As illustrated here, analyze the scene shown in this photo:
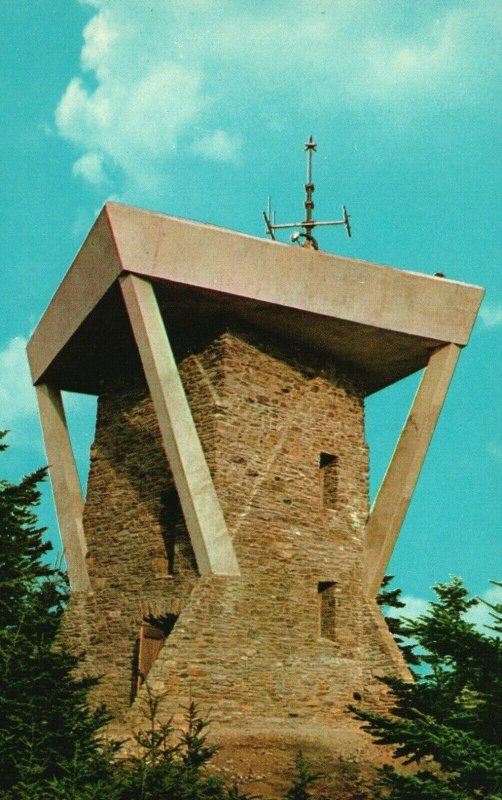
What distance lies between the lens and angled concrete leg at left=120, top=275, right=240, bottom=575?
13.0m

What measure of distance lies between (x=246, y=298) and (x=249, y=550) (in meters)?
3.45

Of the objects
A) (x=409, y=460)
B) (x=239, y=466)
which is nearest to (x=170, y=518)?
(x=239, y=466)

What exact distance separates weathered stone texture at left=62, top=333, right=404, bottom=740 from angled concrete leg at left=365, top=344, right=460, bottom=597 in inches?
11.4

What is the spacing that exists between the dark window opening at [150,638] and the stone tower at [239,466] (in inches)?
0.8

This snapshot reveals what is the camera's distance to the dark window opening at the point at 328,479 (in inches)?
595

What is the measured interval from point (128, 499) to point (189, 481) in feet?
9.23

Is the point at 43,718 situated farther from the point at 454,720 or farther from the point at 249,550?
the point at 249,550

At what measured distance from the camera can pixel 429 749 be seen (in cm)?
705

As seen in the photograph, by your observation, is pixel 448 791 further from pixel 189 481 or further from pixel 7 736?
pixel 189 481

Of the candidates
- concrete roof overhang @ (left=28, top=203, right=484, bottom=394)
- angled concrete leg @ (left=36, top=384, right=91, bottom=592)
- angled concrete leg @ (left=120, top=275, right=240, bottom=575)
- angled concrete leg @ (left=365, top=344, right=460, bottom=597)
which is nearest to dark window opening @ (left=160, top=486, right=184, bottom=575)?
angled concrete leg @ (left=120, top=275, right=240, bottom=575)

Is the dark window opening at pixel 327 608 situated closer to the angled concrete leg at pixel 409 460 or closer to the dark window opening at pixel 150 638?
the angled concrete leg at pixel 409 460

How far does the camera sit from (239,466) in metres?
14.0

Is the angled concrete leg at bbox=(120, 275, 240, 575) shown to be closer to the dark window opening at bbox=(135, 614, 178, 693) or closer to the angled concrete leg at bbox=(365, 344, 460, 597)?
the dark window opening at bbox=(135, 614, 178, 693)

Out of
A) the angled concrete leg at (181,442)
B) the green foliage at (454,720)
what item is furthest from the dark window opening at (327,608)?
the green foliage at (454,720)
